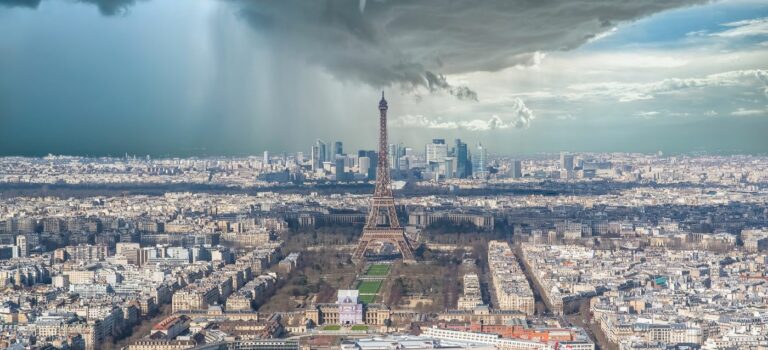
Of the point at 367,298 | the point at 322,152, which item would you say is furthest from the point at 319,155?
the point at 367,298

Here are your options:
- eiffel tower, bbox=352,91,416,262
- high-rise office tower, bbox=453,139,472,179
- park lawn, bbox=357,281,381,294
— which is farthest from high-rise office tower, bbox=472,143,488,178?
park lawn, bbox=357,281,381,294

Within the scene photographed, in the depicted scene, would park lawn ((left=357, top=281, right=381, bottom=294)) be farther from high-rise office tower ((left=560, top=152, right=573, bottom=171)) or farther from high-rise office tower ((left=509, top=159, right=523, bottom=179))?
high-rise office tower ((left=509, top=159, right=523, bottom=179))

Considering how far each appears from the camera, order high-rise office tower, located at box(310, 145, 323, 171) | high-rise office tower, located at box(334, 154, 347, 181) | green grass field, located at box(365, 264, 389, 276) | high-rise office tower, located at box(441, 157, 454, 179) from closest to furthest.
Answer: green grass field, located at box(365, 264, 389, 276) < high-rise office tower, located at box(310, 145, 323, 171) < high-rise office tower, located at box(334, 154, 347, 181) < high-rise office tower, located at box(441, 157, 454, 179)

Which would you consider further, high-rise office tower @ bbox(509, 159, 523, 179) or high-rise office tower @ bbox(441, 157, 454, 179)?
high-rise office tower @ bbox(441, 157, 454, 179)

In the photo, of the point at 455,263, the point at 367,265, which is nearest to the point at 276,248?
the point at 367,265

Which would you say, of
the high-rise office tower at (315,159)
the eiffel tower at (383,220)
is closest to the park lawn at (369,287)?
the eiffel tower at (383,220)

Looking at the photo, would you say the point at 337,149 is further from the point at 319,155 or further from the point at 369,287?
the point at 369,287

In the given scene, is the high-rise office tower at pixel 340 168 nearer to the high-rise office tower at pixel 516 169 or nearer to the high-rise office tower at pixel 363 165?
the high-rise office tower at pixel 363 165
